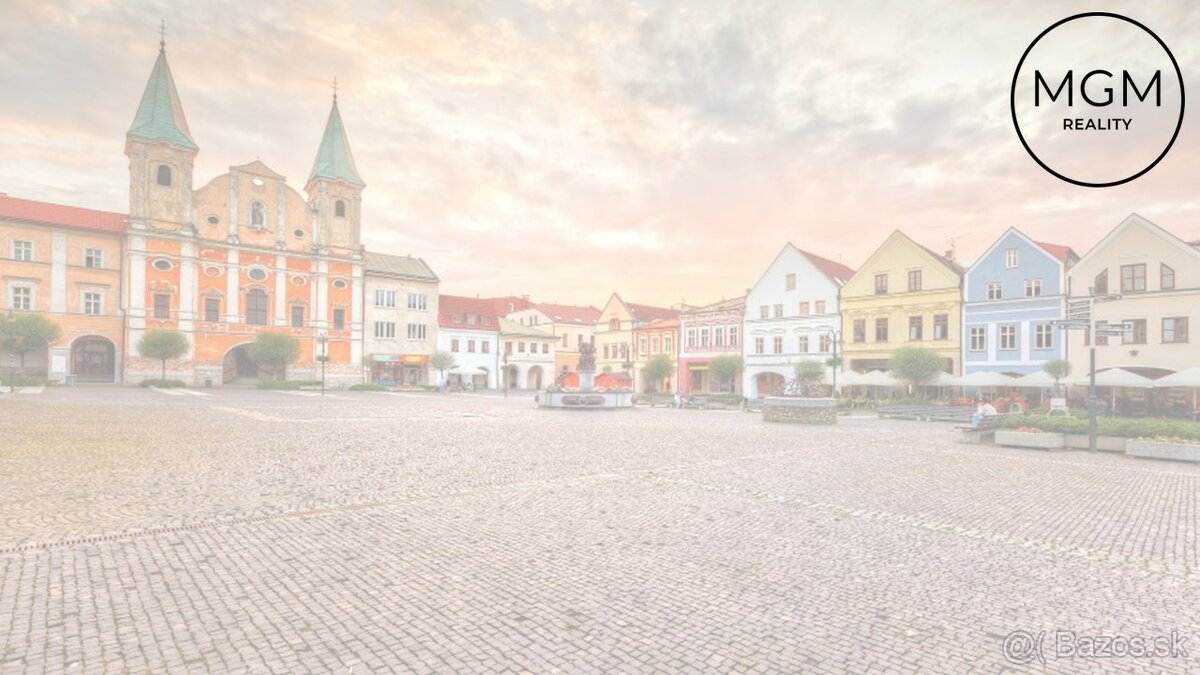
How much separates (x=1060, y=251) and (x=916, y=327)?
30.8 ft

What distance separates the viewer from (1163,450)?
14.3 meters

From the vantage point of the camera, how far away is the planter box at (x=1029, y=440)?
16.1 metres

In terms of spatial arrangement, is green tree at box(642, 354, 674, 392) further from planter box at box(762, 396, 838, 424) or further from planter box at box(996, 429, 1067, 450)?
planter box at box(996, 429, 1067, 450)

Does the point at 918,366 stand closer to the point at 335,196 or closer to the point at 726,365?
the point at 726,365

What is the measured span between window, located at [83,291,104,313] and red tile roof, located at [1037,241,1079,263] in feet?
221

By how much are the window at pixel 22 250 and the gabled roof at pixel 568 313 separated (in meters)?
49.1

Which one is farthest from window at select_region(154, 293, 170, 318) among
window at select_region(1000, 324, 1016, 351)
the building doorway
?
window at select_region(1000, 324, 1016, 351)

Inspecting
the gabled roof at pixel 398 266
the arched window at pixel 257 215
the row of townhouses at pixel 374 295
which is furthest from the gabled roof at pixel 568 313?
the arched window at pixel 257 215

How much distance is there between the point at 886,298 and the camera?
140 feet

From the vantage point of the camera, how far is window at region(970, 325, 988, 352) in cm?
3778

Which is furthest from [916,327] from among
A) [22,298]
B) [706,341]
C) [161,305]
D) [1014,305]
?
[22,298]

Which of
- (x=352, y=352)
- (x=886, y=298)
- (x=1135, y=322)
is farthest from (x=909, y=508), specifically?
(x=352, y=352)

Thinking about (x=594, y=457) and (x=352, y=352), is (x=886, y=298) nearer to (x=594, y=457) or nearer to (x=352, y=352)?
(x=594, y=457)

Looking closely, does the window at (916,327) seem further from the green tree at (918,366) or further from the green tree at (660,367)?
the green tree at (660,367)
